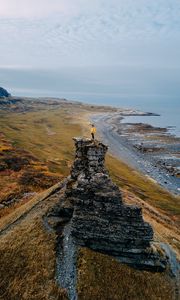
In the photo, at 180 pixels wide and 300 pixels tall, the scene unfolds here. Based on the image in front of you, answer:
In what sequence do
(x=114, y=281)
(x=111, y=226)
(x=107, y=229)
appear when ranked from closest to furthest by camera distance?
1. (x=114, y=281)
2. (x=107, y=229)
3. (x=111, y=226)

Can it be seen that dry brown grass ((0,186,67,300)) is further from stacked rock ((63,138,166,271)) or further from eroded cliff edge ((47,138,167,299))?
stacked rock ((63,138,166,271))

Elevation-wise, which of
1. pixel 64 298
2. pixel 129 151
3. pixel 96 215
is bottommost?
pixel 129 151

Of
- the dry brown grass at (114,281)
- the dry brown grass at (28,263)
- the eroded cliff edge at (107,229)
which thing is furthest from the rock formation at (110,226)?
the dry brown grass at (28,263)

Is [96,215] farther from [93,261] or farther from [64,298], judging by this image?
[64,298]

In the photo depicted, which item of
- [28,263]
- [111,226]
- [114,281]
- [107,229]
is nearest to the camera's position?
[114,281]

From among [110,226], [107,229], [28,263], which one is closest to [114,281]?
[107,229]

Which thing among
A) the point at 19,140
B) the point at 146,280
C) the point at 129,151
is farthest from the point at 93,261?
the point at 129,151

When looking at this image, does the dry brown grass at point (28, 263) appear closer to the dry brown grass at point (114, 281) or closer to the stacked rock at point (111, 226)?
the dry brown grass at point (114, 281)

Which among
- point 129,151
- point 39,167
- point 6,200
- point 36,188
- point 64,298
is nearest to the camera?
point 64,298

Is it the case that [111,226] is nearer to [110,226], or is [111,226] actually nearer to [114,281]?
[110,226]

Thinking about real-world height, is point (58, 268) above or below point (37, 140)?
above

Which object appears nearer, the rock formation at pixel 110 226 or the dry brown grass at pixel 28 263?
the dry brown grass at pixel 28 263
